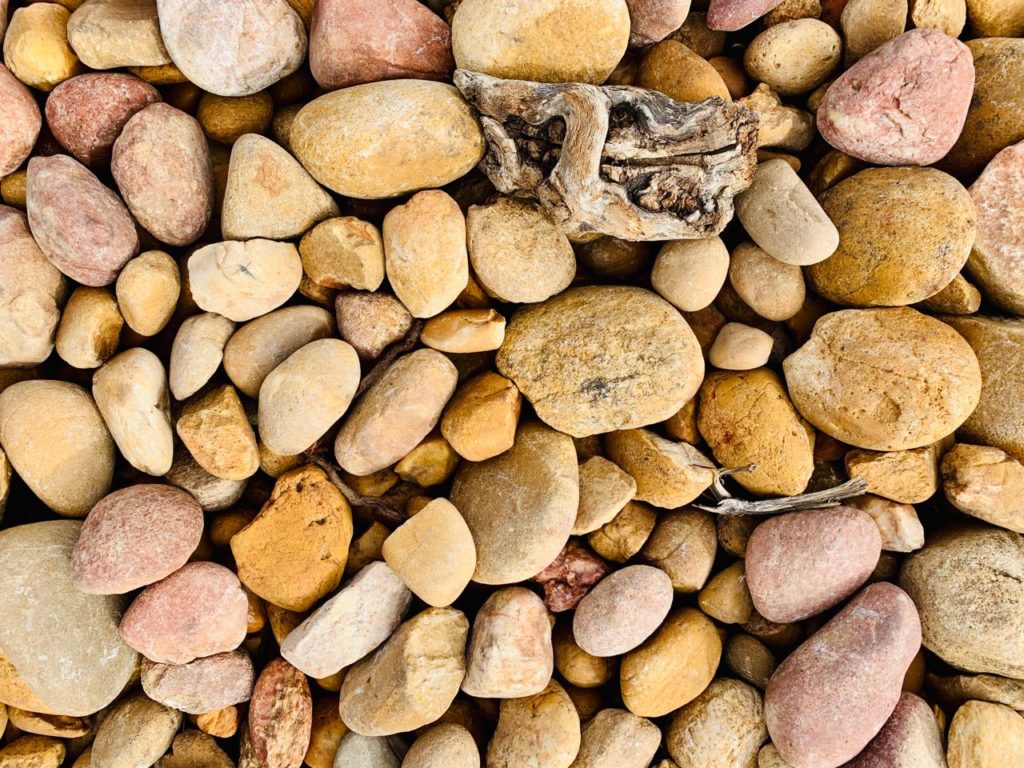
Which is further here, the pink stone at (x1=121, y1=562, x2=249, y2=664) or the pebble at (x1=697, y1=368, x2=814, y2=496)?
the pebble at (x1=697, y1=368, x2=814, y2=496)

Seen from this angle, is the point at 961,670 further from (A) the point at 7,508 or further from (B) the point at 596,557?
(A) the point at 7,508

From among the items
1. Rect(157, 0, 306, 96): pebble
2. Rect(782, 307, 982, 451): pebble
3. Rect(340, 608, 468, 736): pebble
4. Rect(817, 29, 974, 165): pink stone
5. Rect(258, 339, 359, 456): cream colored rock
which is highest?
Rect(157, 0, 306, 96): pebble

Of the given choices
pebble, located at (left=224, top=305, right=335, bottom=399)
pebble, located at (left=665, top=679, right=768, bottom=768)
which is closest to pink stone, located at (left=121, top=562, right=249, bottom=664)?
pebble, located at (left=224, top=305, right=335, bottom=399)

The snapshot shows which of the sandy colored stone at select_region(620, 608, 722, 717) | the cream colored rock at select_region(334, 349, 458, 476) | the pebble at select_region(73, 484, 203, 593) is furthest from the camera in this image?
the sandy colored stone at select_region(620, 608, 722, 717)

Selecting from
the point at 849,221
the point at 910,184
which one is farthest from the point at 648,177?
the point at 910,184

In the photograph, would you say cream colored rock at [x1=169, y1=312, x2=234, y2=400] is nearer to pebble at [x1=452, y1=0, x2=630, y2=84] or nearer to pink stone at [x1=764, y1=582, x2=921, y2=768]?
pebble at [x1=452, y1=0, x2=630, y2=84]

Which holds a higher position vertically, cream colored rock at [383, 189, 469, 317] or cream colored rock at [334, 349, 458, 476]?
cream colored rock at [383, 189, 469, 317]

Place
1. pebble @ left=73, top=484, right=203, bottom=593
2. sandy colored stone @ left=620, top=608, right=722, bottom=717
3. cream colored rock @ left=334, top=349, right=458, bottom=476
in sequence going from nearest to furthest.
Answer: pebble @ left=73, top=484, right=203, bottom=593 → cream colored rock @ left=334, top=349, right=458, bottom=476 → sandy colored stone @ left=620, top=608, right=722, bottom=717
